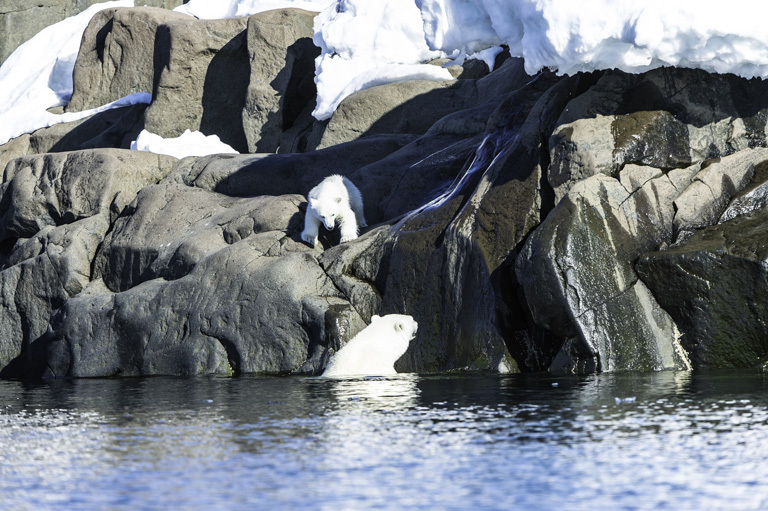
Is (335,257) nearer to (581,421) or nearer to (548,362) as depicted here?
(548,362)

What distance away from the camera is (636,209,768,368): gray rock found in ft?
27.6

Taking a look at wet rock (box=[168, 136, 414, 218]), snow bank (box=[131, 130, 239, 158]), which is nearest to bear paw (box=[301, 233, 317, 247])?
wet rock (box=[168, 136, 414, 218])

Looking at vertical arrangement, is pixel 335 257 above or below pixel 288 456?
above

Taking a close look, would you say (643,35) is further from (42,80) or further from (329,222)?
(42,80)

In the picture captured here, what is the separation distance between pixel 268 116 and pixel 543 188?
1211 cm

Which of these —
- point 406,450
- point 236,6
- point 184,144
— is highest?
point 236,6

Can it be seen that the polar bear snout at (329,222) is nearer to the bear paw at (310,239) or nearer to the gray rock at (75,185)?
the bear paw at (310,239)

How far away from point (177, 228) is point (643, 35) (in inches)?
309

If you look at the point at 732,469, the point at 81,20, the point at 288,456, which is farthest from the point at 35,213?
the point at 81,20

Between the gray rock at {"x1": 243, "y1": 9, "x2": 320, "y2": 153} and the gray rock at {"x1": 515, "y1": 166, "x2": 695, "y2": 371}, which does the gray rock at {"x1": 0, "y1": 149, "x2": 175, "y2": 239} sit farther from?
the gray rock at {"x1": 515, "y1": 166, "x2": 695, "y2": 371}

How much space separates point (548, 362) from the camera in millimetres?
9352

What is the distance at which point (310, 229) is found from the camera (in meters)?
12.1

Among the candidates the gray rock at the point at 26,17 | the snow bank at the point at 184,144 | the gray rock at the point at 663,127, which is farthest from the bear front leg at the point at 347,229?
the gray rock at the point at 26,17

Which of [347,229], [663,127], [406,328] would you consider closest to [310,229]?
[347,229]
